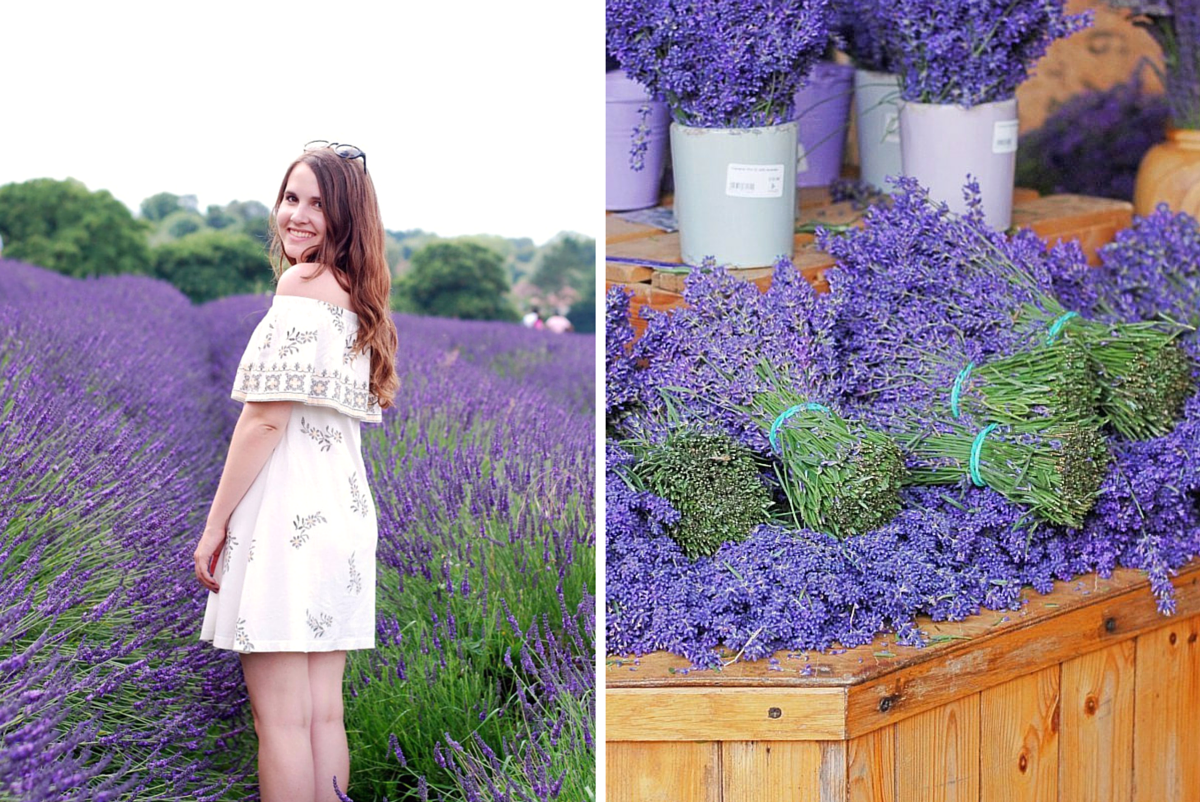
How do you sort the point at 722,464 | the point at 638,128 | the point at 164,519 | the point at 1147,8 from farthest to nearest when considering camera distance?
the point at 1147,8
the point at 638,128
the point at 164,519
the point at 722,464

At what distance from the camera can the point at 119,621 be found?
1765 mm

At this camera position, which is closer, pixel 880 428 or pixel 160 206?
pixel 880 428

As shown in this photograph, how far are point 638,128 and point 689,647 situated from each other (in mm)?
1256

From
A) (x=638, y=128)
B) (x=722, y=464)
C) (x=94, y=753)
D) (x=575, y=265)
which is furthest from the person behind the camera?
(x=575, y=265)

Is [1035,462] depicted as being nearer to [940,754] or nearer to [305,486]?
[940,754]

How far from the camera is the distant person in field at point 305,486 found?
1588 mm

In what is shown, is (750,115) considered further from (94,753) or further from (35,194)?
(35,194)

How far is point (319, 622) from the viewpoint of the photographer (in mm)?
1629

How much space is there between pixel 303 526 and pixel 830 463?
2.64ft

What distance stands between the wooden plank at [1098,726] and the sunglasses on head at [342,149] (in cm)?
137

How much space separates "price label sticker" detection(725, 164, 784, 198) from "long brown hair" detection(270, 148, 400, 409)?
816 millimetres

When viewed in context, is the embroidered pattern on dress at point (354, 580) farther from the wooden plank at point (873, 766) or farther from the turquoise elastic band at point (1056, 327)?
the turquoise elastic band at point (1056, 327)

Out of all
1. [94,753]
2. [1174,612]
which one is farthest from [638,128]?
[94,753]

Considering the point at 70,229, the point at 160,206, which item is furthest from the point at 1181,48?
the point at 70,229
